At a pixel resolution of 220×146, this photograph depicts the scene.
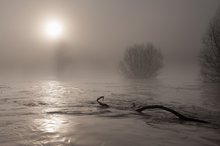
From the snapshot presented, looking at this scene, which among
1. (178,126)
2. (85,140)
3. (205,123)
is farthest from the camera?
(205,123)

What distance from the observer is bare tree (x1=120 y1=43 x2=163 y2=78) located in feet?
270

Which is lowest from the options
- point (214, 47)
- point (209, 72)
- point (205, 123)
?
point (205, 123)

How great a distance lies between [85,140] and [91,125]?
2502 millimetres

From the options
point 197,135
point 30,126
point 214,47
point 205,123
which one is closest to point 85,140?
point 30,126

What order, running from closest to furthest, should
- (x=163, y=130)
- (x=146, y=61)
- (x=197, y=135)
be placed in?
(x=197, y=135) → (x=163, y=130) → (x=146, y=61)

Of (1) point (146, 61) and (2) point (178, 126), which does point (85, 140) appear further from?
(1) point (146, 61)

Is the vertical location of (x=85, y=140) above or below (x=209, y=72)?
below

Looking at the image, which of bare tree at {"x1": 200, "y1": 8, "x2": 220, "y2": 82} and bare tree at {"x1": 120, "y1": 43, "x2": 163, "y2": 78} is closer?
bare tree at {"x1": 200, "y1": 8, "x2": 220, "y2": 82}

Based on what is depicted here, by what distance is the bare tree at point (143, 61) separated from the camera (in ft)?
270

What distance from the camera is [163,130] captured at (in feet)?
28.8

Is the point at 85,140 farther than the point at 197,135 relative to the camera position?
No

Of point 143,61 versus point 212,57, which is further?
point 143,61

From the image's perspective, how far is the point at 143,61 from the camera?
3216 inches

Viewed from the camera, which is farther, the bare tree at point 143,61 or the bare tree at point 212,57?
the bare tree at point 143,61
